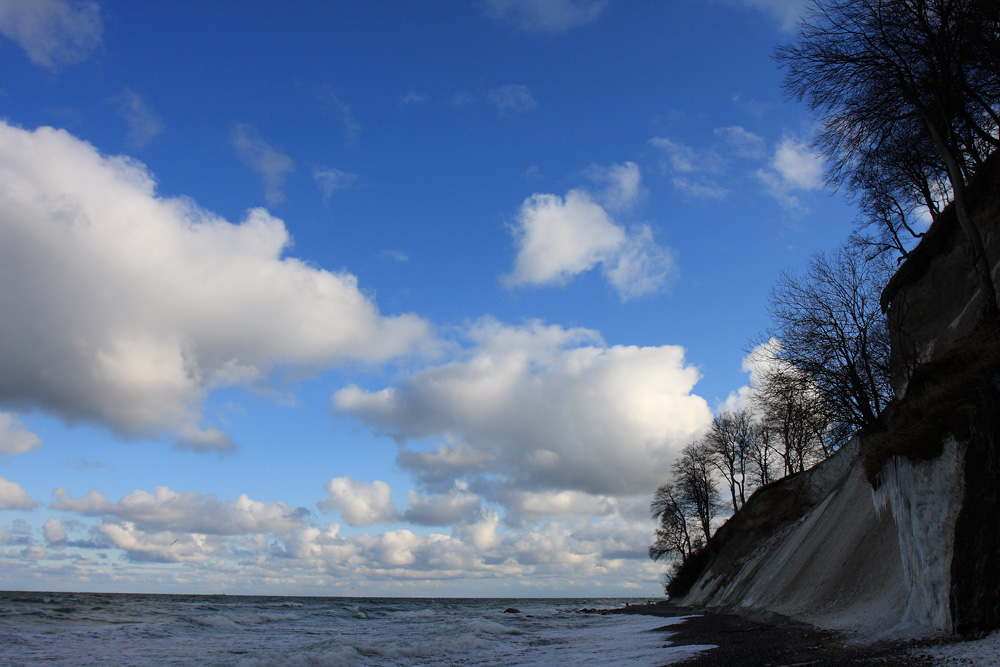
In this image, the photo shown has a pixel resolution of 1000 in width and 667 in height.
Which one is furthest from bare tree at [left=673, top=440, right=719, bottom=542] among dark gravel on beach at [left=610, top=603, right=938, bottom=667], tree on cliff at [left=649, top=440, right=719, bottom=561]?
dark gravel on beach at [left=610, top=603, right=938, bottom=667]

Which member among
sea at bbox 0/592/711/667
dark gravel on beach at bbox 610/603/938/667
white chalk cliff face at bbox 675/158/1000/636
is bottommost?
sea at bbox 0/592/711/667

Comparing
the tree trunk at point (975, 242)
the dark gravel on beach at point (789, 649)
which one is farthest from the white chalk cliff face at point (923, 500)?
the dark gravel on beach at point (789, 649)

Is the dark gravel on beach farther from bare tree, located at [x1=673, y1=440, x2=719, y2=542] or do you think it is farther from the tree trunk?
bare tree, located at [x1=673, y1=440, x2=719, y2=542]

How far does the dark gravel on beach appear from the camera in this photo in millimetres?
10000

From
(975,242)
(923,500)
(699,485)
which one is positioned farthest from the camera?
(699,485)

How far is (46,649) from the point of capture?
21.6 meters

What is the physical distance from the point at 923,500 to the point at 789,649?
4.58 m

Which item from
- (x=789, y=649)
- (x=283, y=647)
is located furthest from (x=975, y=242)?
(x=283, y=647)

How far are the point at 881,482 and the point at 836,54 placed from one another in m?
11.1

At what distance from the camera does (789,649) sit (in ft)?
43.3

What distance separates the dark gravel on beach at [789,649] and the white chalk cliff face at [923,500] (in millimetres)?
813

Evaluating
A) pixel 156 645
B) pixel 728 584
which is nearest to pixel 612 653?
pixel 156 645

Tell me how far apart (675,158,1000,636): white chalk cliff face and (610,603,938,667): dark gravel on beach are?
2.67ft

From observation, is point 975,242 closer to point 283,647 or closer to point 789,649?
point 789,649
